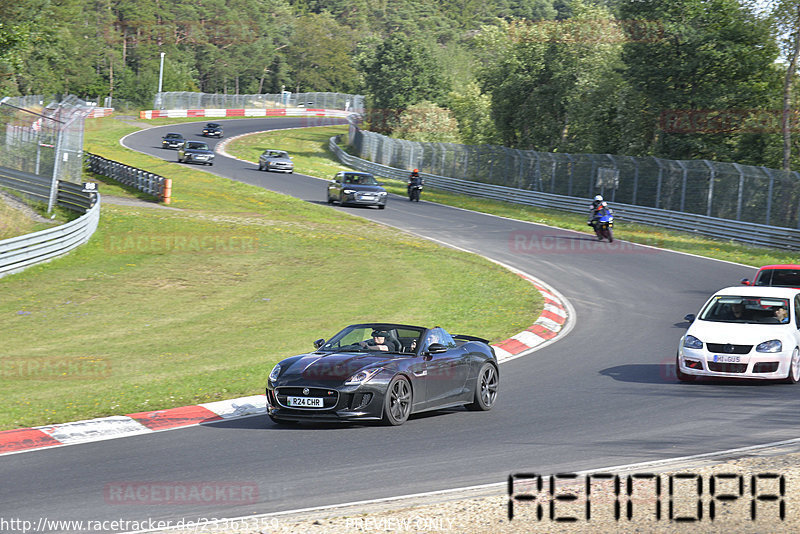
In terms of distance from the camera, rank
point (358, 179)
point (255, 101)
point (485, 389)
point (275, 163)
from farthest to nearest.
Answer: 1. point (255, 101)
2. point (275, 163)
3. point (358, 179)
4. point (485, 389)

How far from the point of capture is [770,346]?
13016 millimetres

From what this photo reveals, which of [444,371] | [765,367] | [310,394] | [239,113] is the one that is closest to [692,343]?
[765,367]

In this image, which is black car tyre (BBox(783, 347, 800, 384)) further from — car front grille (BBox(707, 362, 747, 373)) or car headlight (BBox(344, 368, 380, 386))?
car headlight (BBox(344, 368, 380, 386))

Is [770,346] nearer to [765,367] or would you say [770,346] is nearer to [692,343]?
[765,367]

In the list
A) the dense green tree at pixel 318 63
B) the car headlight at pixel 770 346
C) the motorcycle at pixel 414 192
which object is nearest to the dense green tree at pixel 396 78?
the motorcycle at pixel 414 192

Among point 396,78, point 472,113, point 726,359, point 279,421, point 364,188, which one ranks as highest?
point 396,78

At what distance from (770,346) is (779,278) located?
551cm

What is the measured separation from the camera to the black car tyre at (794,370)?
13.1 meters

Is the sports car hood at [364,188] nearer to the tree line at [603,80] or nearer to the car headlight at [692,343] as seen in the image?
the tree line at [603,80]

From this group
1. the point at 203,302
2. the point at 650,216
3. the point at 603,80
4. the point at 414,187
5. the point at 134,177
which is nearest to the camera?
the point at 203,302

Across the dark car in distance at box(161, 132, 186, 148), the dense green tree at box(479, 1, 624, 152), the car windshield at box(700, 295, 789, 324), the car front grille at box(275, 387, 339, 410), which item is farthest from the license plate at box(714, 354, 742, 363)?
the dark car in distance at box(161, 132, 186, 148)

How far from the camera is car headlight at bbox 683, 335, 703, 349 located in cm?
1339

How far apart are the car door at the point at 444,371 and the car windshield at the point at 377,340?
18 centimetres

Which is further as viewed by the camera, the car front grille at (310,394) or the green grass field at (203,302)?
the green grass field at (203,302)
